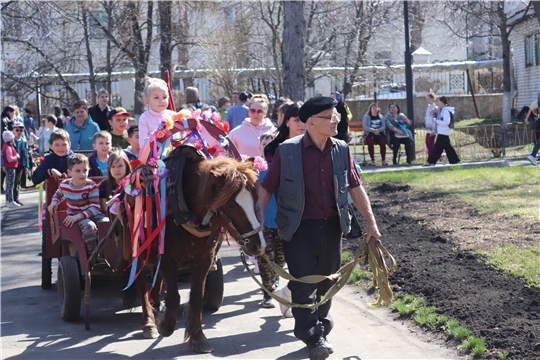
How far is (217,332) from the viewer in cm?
662

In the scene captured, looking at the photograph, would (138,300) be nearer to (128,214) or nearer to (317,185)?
(128,214)

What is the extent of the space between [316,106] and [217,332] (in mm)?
2375

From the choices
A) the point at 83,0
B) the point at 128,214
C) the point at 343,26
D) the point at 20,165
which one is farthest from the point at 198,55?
the point at 128,214

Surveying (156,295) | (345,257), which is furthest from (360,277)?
(156,295)

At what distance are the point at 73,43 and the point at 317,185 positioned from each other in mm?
21388

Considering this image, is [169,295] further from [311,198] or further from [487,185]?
[487,185]

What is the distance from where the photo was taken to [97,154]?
8.27 m

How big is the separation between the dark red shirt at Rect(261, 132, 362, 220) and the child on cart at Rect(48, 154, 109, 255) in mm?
2452

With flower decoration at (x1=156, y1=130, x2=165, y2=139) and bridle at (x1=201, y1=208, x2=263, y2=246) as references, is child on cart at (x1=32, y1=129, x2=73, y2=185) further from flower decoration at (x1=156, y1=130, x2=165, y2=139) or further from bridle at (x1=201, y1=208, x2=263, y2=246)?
bridle at (x1=201, y1=208, x2=263, y2=246)

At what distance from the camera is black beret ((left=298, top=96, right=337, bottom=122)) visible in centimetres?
547

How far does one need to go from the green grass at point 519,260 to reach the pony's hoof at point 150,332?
3391 mm

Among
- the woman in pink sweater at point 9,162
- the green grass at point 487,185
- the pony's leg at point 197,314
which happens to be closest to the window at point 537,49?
the green grass at point 487,185

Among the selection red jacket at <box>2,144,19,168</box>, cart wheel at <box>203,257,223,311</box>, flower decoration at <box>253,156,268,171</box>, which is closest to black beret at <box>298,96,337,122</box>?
flower decoration at <box>253,156,268,171</box>

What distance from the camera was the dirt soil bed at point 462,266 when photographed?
5.80 m
